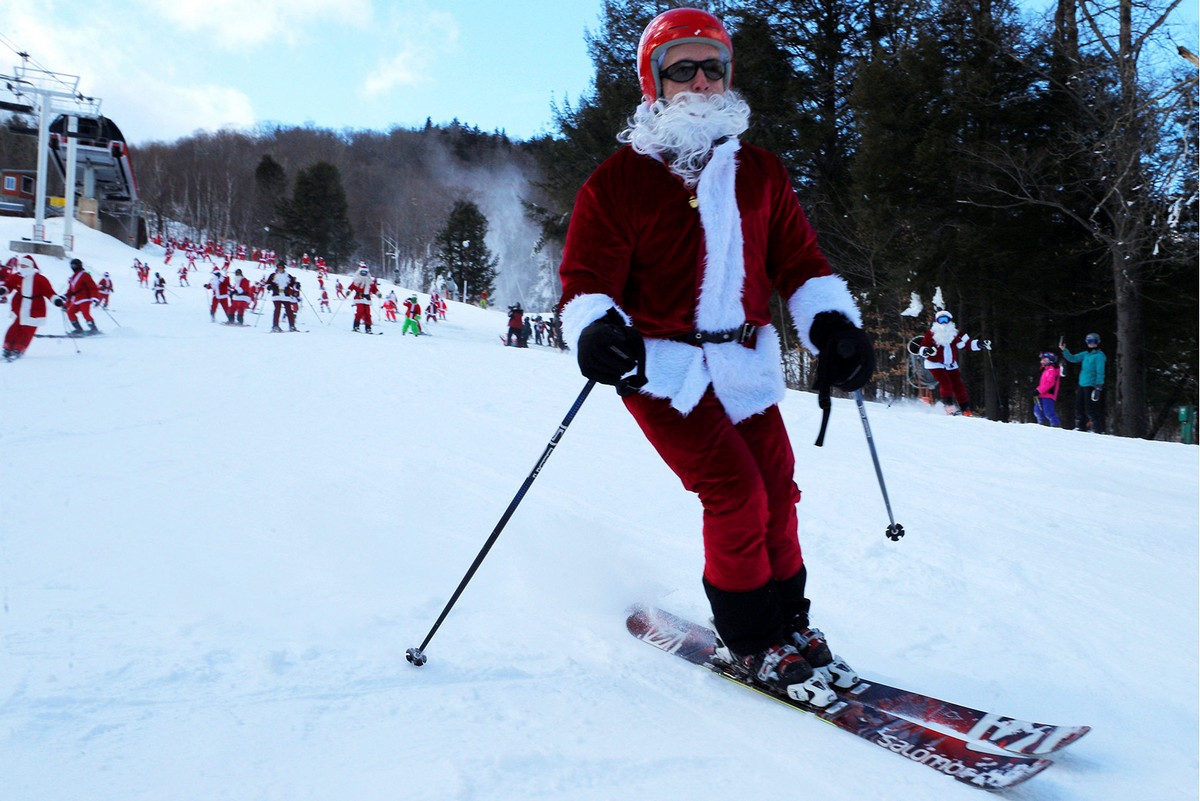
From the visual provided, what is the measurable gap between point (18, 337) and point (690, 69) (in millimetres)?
10138

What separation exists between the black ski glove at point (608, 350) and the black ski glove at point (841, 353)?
548 mm

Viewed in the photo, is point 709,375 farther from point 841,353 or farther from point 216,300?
point 216,300

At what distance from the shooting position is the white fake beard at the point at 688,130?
2250 mm

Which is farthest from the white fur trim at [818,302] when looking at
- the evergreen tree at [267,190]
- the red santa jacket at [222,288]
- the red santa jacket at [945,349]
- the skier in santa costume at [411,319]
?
the evergreen tree at [267,190]

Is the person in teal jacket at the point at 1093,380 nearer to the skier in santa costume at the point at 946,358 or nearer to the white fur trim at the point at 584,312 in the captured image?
the skier in santa costume at the point at 946,358

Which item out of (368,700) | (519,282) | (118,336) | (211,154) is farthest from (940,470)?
(211,154)

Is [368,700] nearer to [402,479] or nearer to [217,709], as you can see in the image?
[217,709]

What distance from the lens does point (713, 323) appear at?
223cm

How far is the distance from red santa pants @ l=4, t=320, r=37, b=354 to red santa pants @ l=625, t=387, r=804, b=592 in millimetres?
9971

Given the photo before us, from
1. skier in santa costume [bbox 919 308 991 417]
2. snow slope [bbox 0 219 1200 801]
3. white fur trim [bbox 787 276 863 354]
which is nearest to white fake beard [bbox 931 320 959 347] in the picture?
skier in santa costume [bbox 919 308 991 417]

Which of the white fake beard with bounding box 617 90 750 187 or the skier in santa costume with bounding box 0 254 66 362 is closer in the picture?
the white fake beard with bounding box 617 90 750 187

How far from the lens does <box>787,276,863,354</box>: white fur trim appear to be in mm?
2361

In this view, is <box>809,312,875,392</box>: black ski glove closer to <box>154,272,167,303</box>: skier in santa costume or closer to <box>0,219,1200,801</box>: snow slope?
<box>0,219,1200,801</box>: snow slope

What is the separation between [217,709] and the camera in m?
1.75
